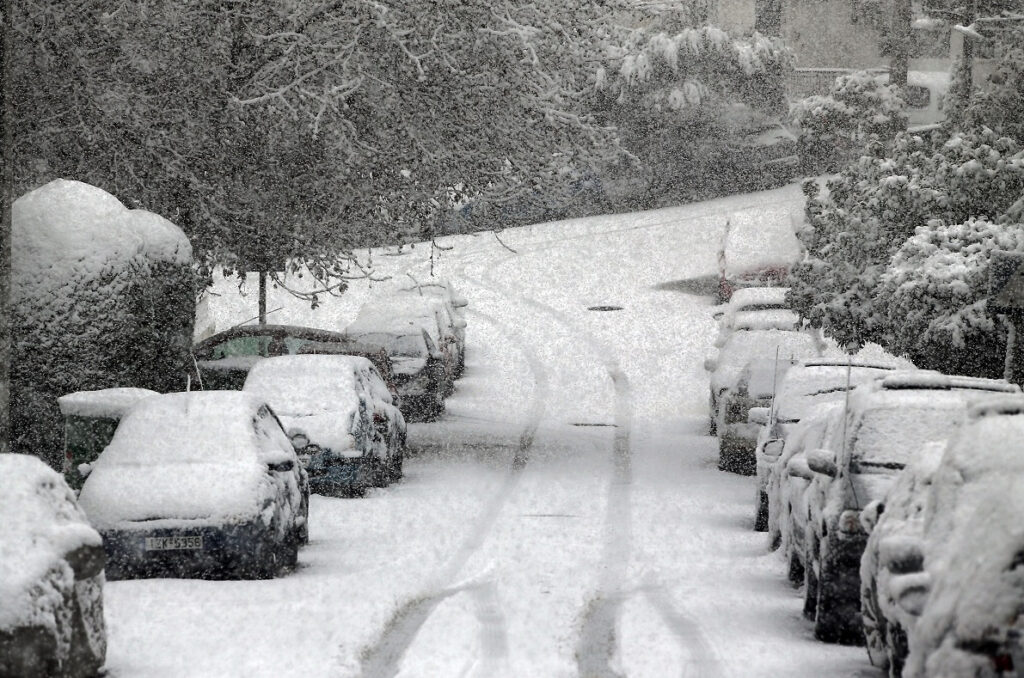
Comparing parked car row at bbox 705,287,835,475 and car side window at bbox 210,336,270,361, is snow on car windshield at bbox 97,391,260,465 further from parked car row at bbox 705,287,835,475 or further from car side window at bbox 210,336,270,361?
car side window at bbox 210,336,270,361

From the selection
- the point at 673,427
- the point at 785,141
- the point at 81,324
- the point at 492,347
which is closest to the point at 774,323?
the point at 673,427

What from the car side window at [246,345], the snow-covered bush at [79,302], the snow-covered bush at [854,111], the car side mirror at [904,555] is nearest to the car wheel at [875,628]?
the car side mirror at [904,555]

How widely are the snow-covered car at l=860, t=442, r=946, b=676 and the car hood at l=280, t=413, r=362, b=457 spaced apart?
8322 mm

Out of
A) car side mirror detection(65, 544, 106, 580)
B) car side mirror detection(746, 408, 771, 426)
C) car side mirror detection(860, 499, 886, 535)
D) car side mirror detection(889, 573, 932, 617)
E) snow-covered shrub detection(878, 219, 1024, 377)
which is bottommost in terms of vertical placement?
car side mirror detection(746, 408, 771, 426)

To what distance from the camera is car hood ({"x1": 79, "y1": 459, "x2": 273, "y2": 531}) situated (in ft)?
37.0

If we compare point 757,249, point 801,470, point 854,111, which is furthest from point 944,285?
point 757,249

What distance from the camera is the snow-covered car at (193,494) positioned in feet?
36.9

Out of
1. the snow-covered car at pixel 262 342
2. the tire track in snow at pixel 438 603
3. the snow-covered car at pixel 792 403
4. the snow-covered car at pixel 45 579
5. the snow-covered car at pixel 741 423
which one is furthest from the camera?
the snow-covered car at pixel 262 342

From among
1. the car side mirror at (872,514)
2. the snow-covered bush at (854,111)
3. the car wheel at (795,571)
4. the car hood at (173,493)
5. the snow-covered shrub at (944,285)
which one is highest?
the snow-covered bush at (854,111)

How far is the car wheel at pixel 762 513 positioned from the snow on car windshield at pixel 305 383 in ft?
15.2

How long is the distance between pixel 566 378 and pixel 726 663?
1927 cm

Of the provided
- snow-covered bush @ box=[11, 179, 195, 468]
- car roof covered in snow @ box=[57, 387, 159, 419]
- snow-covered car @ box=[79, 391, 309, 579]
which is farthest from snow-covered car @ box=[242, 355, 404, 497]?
snow-covered car @ box=[79, 391, 309, 579]

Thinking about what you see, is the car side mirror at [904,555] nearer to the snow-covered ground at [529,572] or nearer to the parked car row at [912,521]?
the parked car row at [912,521]

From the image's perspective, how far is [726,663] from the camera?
906cm
